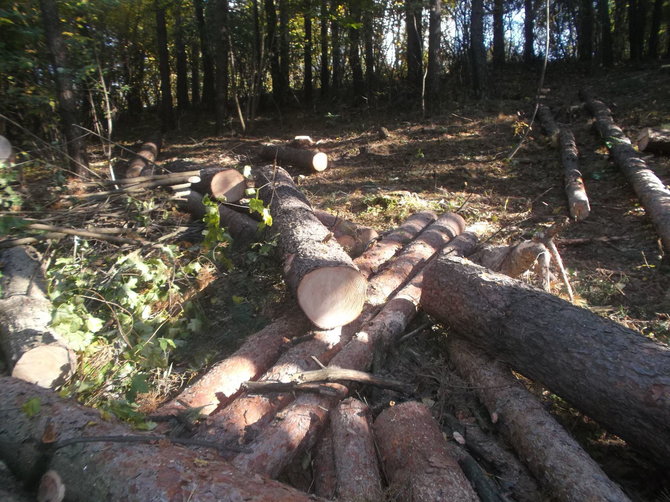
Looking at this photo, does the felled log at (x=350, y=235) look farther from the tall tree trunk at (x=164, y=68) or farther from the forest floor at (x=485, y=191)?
the tall tree trunk at (x=164, y=68)

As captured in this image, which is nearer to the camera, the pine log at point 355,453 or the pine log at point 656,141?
the pine log at point 355,453

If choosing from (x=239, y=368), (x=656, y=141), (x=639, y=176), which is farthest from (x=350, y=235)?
(x=656, y=141)

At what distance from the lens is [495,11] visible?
663 inches

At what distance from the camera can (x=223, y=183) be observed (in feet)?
16.2

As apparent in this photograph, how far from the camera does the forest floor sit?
3.28 metres

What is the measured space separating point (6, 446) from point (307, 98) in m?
14.0

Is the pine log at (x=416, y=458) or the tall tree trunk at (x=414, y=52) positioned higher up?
the tall tree trunk at (x=414, y=52)

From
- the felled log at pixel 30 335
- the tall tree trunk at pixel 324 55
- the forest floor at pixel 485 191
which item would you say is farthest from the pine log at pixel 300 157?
the tall tree trunk at pixel 324 55

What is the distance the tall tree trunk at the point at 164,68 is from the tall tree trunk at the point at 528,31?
1431 cm

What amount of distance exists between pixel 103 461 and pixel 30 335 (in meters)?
1.64

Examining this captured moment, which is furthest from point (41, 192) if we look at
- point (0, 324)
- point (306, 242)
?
point (306, 242)

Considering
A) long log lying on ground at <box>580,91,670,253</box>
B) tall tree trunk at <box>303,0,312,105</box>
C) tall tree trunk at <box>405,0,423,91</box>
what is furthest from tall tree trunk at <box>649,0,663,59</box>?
tall tree trunk at <box>303,0,312,105</box>

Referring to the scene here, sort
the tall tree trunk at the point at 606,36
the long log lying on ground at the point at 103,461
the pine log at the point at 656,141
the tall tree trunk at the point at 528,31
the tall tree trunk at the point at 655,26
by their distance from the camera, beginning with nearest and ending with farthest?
the long log lying on ground at the point at 103,461, the pine log at the point at 656,141, the tall tree trunk at the point at 606,36, the tall tree trunk at the point at 655,26, the tall tree trunk at the point at 528,31

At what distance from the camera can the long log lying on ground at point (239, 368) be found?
2.66m
